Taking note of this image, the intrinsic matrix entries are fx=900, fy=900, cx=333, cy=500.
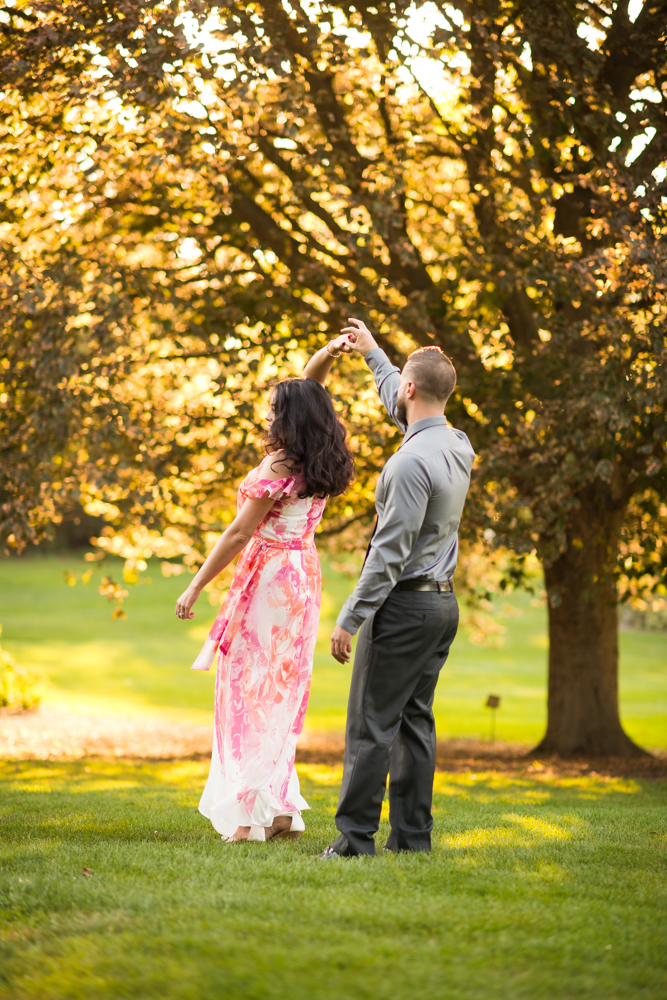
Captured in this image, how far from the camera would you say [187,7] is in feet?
21.5

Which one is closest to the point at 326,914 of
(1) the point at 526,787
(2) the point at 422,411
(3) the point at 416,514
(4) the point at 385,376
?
(3) the point at 416,514

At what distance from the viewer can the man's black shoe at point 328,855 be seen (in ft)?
13.4

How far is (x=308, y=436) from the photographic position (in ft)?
15.5

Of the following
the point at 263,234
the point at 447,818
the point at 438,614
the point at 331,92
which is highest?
the point at 331,92

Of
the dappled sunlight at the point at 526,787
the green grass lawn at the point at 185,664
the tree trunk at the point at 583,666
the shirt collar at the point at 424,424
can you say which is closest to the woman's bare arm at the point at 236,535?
the shirt collar at the point at 424,424

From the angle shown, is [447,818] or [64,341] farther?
[64,341]

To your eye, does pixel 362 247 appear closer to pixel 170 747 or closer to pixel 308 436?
pixel 308 436

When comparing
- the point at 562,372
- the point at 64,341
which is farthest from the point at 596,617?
the point at 64,341

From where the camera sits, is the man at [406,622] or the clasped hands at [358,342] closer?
the man at [406,622]

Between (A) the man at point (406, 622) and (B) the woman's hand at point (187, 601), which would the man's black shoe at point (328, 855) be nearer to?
(A) the man at point (406, 622)

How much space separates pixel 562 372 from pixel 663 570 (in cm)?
285

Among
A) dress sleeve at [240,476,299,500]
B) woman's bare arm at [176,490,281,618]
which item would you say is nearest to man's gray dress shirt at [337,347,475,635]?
dress sleeve at [240,476,299,500]

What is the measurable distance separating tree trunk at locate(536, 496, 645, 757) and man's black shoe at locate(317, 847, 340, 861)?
7.07m

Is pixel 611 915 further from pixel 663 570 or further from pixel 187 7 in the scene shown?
pixel 663 570
